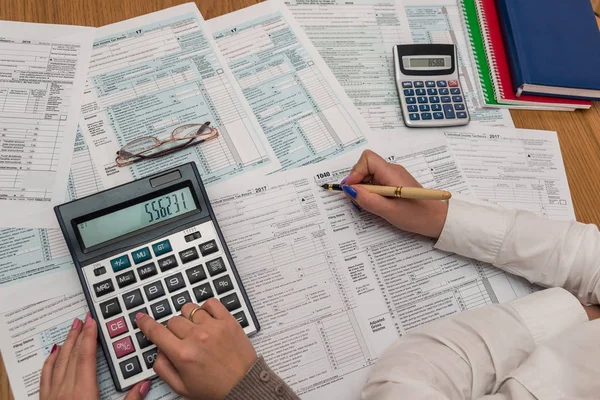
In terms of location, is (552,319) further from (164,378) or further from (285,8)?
(285,8)

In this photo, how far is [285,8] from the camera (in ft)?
2.19

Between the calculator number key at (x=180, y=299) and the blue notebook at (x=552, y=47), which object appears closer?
the calculator number key at (x=180, y=299)

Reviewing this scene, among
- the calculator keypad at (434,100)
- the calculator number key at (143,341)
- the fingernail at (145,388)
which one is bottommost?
the fingernail at (145,388)

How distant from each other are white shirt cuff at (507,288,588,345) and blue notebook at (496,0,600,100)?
0.96 feet

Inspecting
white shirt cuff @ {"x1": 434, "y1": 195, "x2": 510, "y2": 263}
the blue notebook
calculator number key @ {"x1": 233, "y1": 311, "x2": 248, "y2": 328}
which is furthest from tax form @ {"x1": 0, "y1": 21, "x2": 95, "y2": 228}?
the blue notebook

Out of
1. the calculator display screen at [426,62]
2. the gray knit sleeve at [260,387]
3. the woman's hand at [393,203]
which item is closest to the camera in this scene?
the gray knit sleeve at [260,387]

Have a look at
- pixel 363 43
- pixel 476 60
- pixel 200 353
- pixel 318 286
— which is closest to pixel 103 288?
pixel 200 353

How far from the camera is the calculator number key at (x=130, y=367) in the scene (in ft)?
1.54

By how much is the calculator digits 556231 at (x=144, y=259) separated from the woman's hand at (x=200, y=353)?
0.02 meters

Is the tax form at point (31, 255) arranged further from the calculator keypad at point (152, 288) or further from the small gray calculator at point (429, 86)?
the small gray calculator at point (429, 86)

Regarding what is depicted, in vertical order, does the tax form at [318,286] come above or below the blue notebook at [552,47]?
below

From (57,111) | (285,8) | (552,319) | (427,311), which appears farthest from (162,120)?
(552,319)

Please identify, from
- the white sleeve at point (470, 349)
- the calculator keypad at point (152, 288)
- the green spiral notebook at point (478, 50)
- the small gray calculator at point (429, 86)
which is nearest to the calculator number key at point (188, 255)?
the calculator keypad at point (152, 288)

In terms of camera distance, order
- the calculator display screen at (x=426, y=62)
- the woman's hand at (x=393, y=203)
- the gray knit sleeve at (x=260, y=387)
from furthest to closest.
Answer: the calculator display screen at (x=426, y=62)
the woman's hand at (x=393, y=203)
the gray knit sleeve at (x=260, y=387)
